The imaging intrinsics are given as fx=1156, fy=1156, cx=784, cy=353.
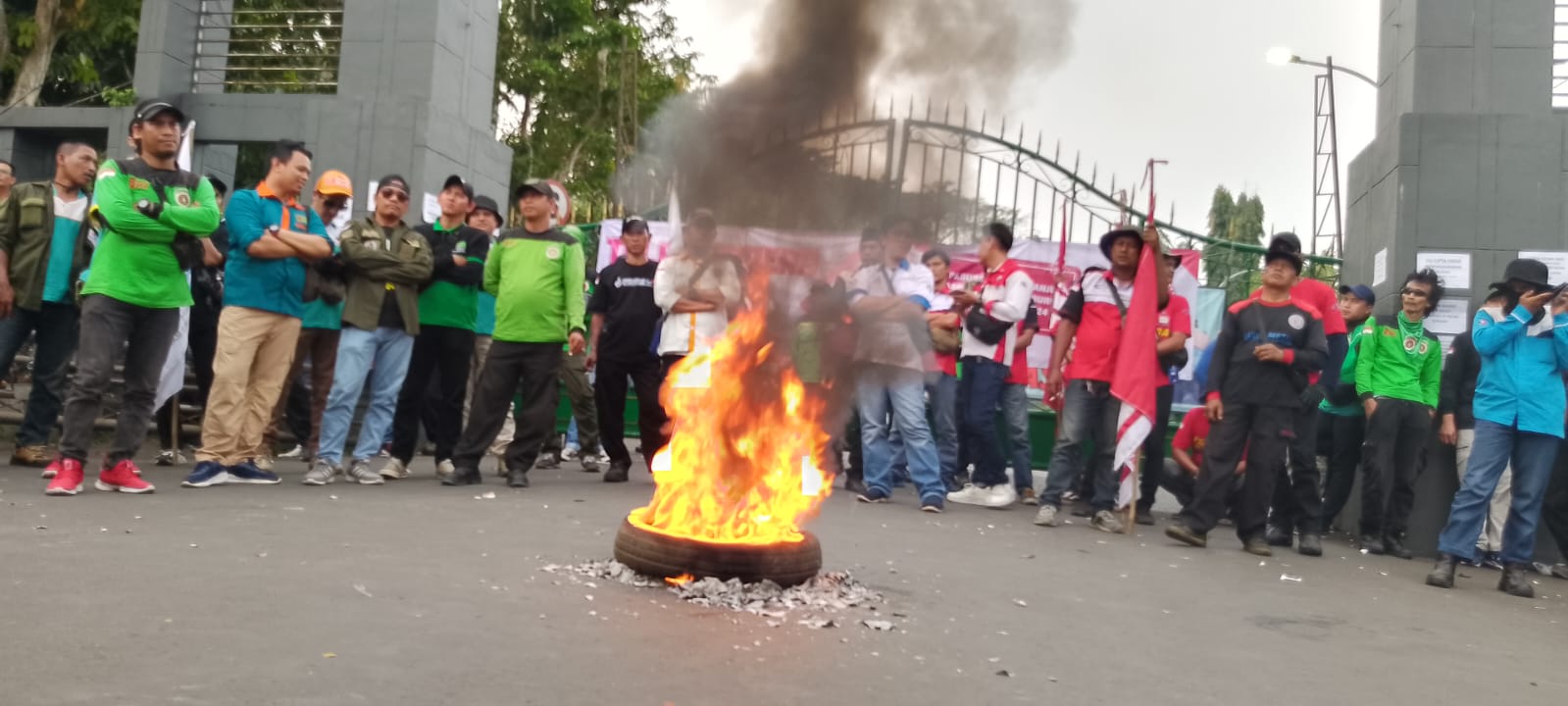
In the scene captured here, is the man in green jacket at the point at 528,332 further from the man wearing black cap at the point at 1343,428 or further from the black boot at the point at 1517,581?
the black boot at the point at 1517,581

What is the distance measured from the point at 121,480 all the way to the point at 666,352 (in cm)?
316

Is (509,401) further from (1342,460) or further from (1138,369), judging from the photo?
(1342,460)

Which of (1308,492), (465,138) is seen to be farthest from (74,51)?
(1308,492)

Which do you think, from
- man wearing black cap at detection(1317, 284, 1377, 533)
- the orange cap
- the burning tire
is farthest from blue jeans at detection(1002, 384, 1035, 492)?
the orange cap

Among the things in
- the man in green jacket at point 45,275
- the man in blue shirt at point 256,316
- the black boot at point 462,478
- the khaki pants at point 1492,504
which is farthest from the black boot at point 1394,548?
the man in green jacket at point 45,275

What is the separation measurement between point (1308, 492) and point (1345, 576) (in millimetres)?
1062

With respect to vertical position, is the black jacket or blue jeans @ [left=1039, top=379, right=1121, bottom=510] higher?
the black jacket

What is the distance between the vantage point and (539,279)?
24.0 feet

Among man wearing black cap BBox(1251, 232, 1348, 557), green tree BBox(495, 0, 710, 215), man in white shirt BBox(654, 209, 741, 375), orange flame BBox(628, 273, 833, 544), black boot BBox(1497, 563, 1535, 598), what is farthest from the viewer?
green tree BBox(495, 0, 710, 215)

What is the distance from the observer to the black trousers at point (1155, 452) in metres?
7.86

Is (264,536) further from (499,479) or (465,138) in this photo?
(465,138)

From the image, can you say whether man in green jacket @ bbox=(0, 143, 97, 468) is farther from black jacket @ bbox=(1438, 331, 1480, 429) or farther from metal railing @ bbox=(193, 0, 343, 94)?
black jacket @ bbox=(1438, 331, 1480, 429)

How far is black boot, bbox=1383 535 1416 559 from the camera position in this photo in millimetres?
7520

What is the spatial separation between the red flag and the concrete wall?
225 centimetres
